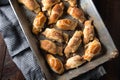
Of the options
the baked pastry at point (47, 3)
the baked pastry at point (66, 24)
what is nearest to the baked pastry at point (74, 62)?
the baked pastry at point (66, 24)

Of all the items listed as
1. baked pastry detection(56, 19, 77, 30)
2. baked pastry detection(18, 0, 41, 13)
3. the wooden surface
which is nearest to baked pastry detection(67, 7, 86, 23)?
baked pastry detection(56, 19, 77, 30)

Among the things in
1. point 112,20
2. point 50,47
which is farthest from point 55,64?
point 112,20

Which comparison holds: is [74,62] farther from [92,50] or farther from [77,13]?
[77,13]

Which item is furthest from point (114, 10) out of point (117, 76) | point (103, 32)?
point (117, 76)

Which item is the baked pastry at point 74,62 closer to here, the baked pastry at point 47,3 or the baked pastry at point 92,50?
the baked pastry at point 92,50

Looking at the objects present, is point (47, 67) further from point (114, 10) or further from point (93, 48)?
point (114, 10)

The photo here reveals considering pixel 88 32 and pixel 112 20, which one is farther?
pixel 112 20
